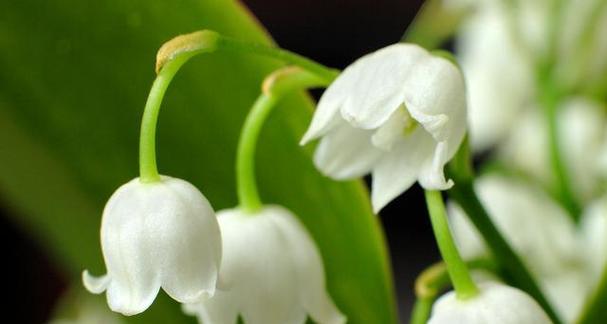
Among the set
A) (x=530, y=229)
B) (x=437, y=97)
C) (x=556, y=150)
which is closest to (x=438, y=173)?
(x=437, y=97)

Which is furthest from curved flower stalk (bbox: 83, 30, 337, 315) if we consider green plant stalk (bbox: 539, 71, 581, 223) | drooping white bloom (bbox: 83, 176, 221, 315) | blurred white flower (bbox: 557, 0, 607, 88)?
blurred white flower (bbox: 557, 0, 607, 88)

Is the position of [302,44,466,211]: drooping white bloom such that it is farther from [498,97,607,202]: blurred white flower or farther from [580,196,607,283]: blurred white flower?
[498,97,607,202]: blurred white flower

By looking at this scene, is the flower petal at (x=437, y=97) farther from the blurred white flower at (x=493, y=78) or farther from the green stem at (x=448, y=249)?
the blurred white flower at (x=493, y=78)

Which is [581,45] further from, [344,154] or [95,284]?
[95,284]

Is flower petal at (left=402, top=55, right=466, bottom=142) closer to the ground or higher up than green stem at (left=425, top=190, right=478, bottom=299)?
higher up

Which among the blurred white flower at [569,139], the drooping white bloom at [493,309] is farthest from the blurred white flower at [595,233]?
the drooping white bloom at [493,309]

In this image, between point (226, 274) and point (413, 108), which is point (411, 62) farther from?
point (226, 274)
